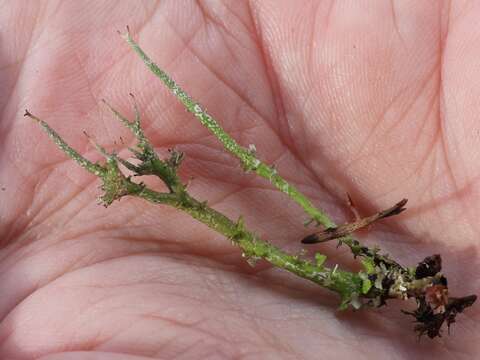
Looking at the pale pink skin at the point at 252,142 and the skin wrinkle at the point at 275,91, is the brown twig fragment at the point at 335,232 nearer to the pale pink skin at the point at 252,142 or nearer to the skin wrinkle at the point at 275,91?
the pale pink skin at the point at 252,142

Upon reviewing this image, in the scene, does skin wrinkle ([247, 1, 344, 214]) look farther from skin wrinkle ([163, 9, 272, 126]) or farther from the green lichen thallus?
the green lichen thallus

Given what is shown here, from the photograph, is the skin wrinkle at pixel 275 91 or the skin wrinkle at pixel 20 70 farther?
the skin wrinkle at pixel 275 91

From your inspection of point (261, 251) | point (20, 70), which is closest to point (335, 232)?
point (261, 251)

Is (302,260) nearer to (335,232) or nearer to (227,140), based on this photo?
(335,232)

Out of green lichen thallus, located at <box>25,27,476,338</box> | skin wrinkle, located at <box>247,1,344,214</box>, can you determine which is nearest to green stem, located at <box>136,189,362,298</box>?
green lichen thallus, located at <box>25,27,476,338</box>

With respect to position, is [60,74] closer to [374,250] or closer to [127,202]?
[127,202]

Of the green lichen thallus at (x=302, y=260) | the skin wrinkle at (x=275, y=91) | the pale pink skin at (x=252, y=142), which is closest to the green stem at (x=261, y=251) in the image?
the green lichen thallus at (x=302, y=260)

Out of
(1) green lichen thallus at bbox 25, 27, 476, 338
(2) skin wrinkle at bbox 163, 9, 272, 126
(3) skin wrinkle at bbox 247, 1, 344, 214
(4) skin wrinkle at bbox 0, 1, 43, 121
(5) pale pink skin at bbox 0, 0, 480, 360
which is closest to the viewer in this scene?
(1) green lichen thallus at bbox 25, 27, 476, 338

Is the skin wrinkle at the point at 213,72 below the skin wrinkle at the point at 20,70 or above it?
above

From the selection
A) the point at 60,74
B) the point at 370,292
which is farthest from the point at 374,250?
the point at 60,74
